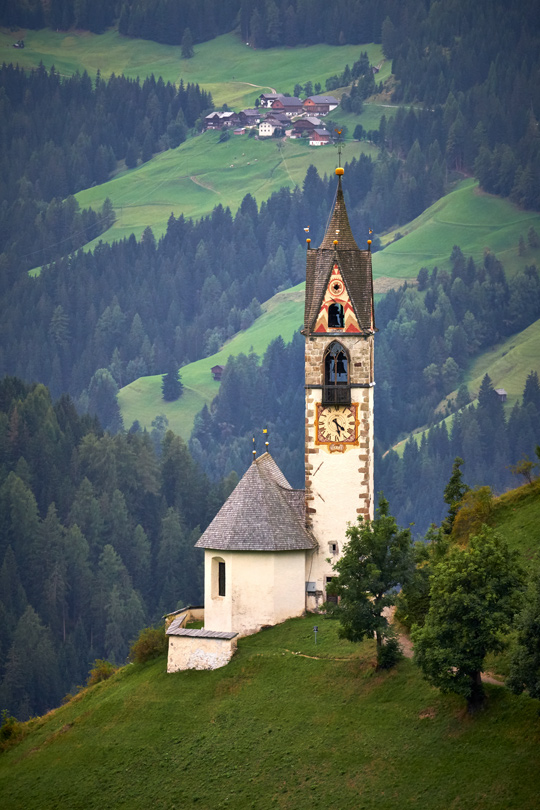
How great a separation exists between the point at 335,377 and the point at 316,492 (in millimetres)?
5829

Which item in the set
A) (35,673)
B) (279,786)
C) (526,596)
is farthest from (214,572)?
(35,673)

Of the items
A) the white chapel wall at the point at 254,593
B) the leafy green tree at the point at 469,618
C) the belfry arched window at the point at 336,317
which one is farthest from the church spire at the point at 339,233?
the leafy green tree at the point at 469,618

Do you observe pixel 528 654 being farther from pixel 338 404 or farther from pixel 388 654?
pixel 338 404

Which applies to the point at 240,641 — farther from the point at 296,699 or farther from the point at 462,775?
the point at 462,775

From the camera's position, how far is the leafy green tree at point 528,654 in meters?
58.7

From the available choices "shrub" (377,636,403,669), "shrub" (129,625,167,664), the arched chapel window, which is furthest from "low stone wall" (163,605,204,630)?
"shrub" (377,636,403,669)

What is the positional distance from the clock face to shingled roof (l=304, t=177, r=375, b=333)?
406 cm

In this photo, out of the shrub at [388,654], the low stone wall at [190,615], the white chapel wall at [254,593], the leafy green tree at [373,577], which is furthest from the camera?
the low stone wall at [190,615]

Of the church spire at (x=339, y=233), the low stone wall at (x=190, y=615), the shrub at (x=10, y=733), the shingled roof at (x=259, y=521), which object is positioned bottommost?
the shrub at (x=10, y=733)

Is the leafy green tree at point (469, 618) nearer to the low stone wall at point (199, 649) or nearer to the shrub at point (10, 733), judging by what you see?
the low stone wall at point (199, 649)

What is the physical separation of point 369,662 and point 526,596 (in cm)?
1363

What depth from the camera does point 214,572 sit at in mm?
83688

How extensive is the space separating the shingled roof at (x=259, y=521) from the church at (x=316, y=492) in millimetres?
49

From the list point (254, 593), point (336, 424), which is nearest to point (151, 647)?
point (254, 593)
